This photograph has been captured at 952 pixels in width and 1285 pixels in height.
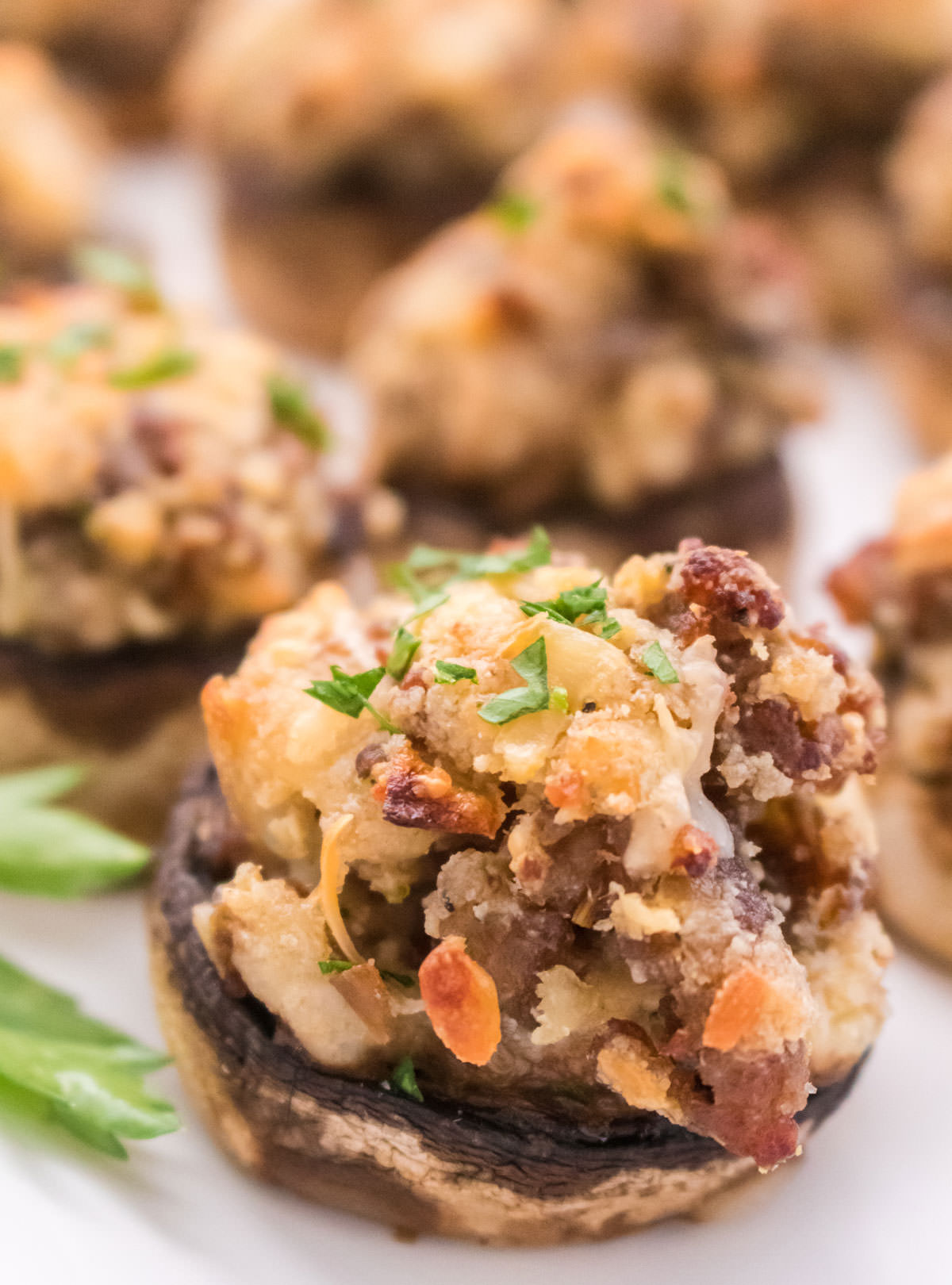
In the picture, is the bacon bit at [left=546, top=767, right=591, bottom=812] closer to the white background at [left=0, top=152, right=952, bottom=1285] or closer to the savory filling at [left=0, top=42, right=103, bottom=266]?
the white background at [left=0, top=152, right=952, bottom=1285]

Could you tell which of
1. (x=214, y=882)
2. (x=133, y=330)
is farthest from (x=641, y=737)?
(x=133, y=330)

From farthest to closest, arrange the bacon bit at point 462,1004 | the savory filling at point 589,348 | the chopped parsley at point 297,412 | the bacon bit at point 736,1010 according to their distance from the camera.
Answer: the savory filling at point 589,348, the chopped parsley at point 297,412, the bacon bit at point 462,1004, the bacon bit at point 736,1010

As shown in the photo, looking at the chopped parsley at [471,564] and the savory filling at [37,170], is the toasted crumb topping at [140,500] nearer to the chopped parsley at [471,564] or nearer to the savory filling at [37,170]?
the chopped parsley at [471,564]

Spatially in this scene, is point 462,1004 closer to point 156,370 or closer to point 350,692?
point 350,692

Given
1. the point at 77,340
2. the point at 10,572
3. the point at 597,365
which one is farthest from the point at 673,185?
the point at 10,572

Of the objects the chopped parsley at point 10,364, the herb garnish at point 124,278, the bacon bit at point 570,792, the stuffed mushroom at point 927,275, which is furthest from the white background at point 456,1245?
the stuffed mushroom at point 927,275

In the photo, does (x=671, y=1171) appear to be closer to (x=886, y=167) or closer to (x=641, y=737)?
(x=641, y=737)
